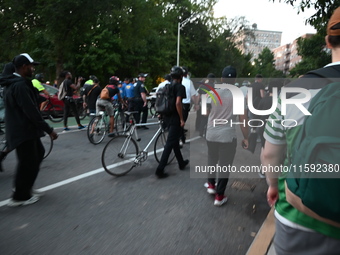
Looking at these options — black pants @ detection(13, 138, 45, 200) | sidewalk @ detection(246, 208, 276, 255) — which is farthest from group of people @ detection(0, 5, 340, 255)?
sidewalk @ detection(246, 208, 276, 255)

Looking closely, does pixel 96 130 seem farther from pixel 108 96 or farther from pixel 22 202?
pixel 22 202

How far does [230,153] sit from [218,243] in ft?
4.53

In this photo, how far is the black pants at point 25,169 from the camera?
384 cm

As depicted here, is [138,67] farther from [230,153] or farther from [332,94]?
[332,94]

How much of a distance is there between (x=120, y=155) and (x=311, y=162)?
14.0 feet

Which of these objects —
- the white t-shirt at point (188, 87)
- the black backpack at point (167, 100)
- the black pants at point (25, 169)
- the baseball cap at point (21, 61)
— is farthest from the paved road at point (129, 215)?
the white t-shirt at point (188, 87)

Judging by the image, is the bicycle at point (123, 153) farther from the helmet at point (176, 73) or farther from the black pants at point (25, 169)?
the black pants at point (25, 169)

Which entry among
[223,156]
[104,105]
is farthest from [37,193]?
[104,105]

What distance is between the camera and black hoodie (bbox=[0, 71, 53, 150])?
366 cm

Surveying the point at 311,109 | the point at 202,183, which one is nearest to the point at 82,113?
the point at 202,183

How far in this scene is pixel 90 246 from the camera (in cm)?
291

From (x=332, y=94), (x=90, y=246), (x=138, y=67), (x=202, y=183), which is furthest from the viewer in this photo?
(x=138, y=67)

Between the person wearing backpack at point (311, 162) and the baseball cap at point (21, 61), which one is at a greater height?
the baseball cap at point (21, 61)

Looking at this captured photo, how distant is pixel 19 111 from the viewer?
3.79 m
